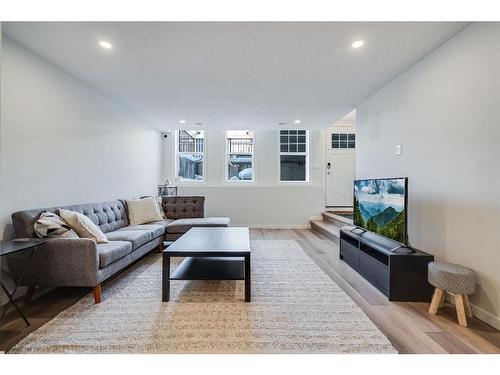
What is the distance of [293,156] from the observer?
20.1ft

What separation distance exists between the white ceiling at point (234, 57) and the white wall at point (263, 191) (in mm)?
2141

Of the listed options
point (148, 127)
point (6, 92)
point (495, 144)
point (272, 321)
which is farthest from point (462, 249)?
point (148, 127)

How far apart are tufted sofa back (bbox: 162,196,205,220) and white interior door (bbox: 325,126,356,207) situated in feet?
10.9

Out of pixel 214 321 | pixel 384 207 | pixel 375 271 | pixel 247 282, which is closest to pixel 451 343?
pixel 375 271

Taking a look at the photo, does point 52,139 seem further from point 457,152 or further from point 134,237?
point 457,152

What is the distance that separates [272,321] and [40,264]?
6.72ft

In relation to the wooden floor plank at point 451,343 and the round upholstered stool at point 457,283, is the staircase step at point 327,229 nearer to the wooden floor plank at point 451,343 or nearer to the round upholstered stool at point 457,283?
the round upholstered stool at point 457,283

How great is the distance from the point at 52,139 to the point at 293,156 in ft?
15.7

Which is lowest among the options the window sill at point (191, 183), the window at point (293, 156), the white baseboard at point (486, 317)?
the white baseboard at point (486, 317)

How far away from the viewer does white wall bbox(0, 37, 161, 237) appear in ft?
7.26

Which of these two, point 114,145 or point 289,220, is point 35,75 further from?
point 289,220

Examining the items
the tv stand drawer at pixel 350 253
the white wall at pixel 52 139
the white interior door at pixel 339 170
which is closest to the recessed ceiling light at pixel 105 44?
the white wall at pixel 52 139

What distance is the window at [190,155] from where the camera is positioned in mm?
6121

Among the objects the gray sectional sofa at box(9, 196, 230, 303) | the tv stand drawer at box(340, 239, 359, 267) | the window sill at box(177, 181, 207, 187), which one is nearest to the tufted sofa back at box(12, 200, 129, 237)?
the gray sectional sofa at box(9, 196, 230, 303)
